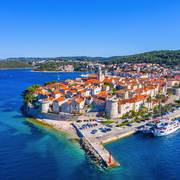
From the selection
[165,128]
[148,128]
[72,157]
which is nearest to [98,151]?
[72,157]

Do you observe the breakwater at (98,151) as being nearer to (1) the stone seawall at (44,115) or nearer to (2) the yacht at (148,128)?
(1) the stone seawall at (44,115)

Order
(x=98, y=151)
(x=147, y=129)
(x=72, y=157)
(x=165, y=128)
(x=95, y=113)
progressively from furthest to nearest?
(x=95, y=113), (x=165, y=128), (x=147, y=129), (x=98, y=151), (x=72, y=157)

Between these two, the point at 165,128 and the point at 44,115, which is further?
the point at 44,115

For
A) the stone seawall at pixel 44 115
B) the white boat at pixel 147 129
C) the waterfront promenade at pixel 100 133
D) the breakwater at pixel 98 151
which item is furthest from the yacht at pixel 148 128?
the stone seawall at pixel 44 115

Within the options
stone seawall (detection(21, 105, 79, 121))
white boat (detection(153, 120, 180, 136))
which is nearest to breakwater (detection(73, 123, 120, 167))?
stone seawall (detection(21, 105, 79, 121))

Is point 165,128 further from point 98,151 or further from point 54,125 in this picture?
point 54,125

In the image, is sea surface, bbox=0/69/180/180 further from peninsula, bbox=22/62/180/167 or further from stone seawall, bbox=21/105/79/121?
stone seawall, bbox=21/105/79/121

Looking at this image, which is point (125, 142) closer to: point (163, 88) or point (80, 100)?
point (80, 100)
